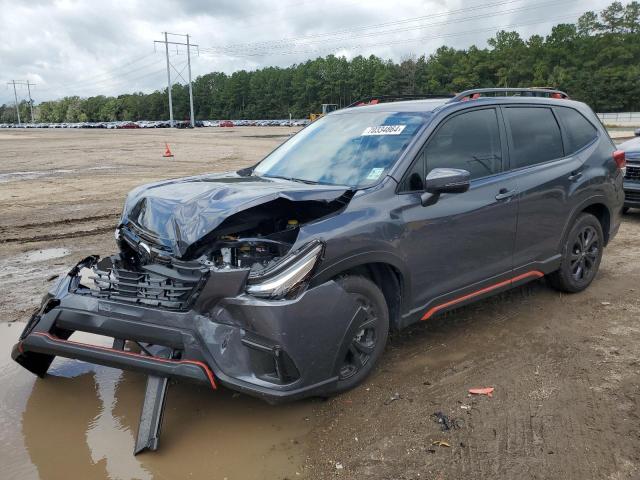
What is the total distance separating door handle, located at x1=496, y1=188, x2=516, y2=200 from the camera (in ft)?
14.5

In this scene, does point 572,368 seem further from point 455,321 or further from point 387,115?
point 387,115

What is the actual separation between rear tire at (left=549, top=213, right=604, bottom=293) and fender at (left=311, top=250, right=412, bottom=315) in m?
2.16

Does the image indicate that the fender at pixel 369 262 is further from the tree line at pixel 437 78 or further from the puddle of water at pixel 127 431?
the tree line at pixel 437 78

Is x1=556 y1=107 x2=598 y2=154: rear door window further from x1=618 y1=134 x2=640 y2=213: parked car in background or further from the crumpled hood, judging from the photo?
x1=618 y1=134 x2=640 y2=213: parked car in background

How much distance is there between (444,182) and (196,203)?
63.9 inches

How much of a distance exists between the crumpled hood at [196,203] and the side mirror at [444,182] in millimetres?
583

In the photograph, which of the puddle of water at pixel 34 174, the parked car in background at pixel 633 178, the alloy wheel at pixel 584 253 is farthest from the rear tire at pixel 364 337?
the puddle of water at pixel 34 174

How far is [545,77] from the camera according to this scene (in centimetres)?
8925

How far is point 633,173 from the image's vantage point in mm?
8797

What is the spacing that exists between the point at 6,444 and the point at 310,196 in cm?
228

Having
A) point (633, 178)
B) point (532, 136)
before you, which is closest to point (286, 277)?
point (532, 136)

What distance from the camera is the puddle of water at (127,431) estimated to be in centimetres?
301

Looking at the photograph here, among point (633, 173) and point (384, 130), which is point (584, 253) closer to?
point (384, 130)

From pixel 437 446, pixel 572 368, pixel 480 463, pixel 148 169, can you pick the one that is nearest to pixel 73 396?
pixel 437 446
